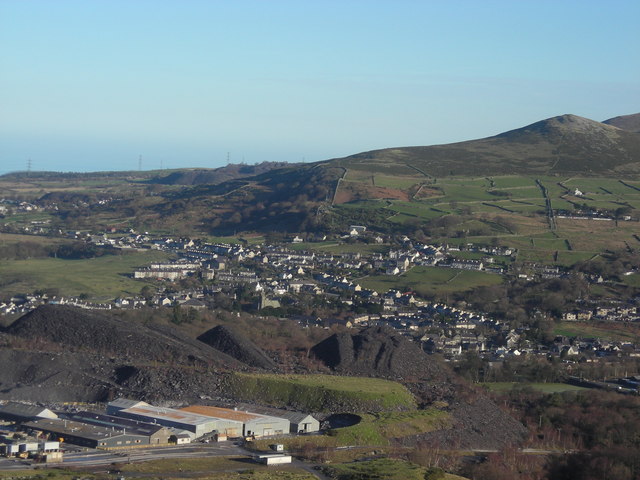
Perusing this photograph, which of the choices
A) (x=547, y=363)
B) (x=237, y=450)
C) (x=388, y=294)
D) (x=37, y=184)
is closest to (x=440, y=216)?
(x=388, y=294)

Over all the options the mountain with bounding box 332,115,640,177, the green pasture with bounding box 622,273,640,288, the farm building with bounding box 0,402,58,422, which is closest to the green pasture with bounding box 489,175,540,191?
the mountain with bounding box 332,115,640,177

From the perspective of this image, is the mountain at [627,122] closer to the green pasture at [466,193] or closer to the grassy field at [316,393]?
the green pasture at [466,193]

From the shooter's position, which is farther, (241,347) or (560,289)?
(560,289)

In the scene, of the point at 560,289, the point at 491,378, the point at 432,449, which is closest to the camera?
the point at 432,449

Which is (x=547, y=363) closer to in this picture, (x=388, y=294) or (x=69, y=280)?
(x=388, y=294)

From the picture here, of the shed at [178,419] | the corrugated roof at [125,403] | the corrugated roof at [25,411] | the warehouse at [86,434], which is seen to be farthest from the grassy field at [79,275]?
the warehouse at [86,434]

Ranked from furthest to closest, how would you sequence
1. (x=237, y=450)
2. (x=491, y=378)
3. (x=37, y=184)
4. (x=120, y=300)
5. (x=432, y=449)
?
1. (x=37, y=184)
2. (x=120, y=300)
3. (x=491, y=378)
4. (x=432, y=449)
5. (x=237, y=450)
